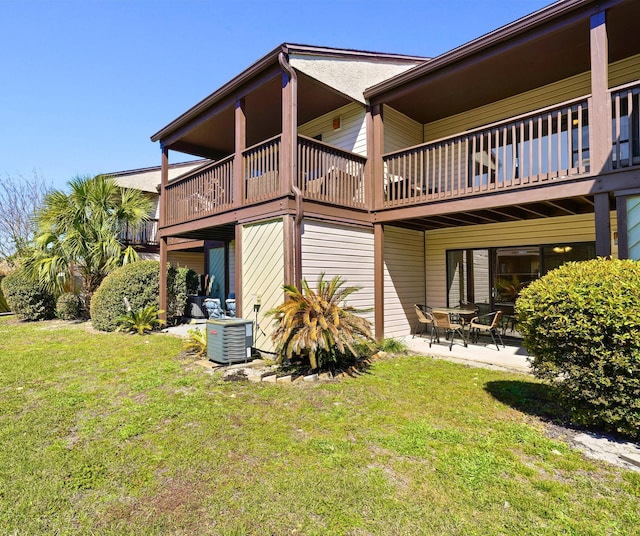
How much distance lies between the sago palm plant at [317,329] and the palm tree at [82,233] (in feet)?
27.2

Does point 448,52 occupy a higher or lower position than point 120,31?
lower

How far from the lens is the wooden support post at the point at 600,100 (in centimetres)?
504

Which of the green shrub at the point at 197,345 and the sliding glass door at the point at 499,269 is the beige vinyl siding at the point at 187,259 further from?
the sliding glass door at the point at 499,269

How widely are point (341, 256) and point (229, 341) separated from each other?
283cm

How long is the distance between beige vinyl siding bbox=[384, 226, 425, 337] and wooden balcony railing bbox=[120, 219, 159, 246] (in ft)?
37.9

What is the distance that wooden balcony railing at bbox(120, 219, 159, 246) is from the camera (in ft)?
49.2

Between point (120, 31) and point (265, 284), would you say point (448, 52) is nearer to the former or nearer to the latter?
point (265, 284)

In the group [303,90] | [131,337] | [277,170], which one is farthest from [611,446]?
[131,337]

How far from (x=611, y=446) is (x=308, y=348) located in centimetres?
364

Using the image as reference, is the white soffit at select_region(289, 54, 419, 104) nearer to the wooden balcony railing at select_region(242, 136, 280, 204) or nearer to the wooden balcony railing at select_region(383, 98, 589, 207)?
the wooden balcony railing at select_region(242, 136, 280, 204)

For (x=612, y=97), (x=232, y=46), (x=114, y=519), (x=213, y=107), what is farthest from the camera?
(x=232, y=46)

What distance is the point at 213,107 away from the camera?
27.9 feet

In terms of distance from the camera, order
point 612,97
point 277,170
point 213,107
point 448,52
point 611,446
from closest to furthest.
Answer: point 611,446 < point 612,97 < point 448,52 < point 277,170 < point 213,107

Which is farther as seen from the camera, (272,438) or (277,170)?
(277,170)
